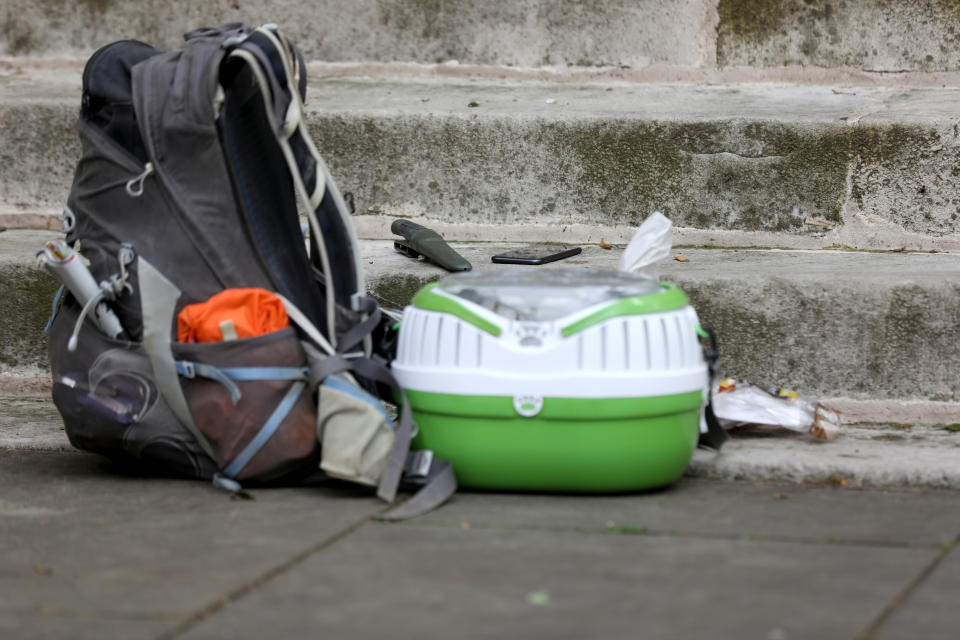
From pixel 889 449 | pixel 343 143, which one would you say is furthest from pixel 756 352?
pixel 343 143

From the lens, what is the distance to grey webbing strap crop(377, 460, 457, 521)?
7.46 feet

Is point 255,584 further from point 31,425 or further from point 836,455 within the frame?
point 31,425

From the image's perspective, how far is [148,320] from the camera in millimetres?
2494

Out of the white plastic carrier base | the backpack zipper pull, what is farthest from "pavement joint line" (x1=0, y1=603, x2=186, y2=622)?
the backpack zipper pull

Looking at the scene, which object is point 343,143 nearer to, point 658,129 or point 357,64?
point 357,64

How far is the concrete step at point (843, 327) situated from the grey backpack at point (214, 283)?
A: 1.79 feet

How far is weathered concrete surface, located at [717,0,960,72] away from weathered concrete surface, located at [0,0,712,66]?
0.13 metres

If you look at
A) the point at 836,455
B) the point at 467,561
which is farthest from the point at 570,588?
the point at 836,455

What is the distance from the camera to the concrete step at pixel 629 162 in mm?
3467

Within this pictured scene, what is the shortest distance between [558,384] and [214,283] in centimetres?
80

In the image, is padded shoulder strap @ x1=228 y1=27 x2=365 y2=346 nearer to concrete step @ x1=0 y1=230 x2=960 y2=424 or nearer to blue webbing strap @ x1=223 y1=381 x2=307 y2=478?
blue webbing strap @ x1=223 y1=381 x2=307 y2=478

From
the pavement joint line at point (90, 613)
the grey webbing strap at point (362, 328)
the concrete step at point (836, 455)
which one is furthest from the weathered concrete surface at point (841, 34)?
the pavement joint line at point (90, 613)

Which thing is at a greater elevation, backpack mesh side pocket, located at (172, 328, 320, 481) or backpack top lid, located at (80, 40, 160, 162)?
backpack top lid, located at (80, 40, 160, 162)

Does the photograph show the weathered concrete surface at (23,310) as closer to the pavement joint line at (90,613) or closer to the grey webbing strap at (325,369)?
the grey webbing strap at (325,369)
